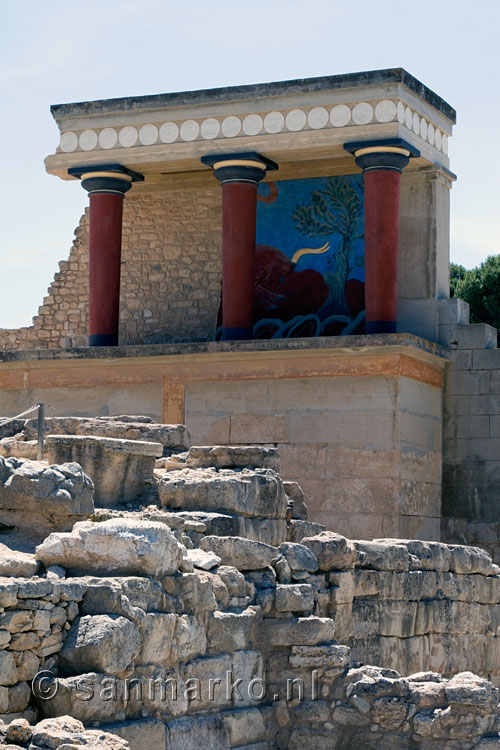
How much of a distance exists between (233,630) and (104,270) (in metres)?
10.3

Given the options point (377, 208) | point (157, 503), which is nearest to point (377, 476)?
point (377, 208)

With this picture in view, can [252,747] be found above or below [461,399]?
below

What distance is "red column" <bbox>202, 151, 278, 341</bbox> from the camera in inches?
730

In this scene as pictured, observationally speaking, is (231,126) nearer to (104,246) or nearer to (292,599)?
(104,246)

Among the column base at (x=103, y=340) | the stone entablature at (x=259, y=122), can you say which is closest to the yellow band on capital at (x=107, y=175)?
the stone entablature at (x=259, y=122)

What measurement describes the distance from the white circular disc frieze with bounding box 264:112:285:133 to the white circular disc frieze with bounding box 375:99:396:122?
1268mm

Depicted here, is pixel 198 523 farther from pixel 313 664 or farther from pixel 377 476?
pixel 377 476

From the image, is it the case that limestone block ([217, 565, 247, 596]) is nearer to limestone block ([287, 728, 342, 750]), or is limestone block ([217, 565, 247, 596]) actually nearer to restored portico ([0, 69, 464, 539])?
limestone block ([287, 728, 342, 750])

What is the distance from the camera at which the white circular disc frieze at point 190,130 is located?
1888 cm

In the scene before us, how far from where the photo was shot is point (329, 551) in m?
11.5

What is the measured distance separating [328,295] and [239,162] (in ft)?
7.56

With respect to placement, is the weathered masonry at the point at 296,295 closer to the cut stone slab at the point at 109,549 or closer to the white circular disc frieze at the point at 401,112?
the white circular disc frieze at the point at 401,112

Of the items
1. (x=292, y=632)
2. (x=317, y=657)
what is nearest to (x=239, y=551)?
(x=292, y=632)

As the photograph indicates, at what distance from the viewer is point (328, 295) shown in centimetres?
1959
